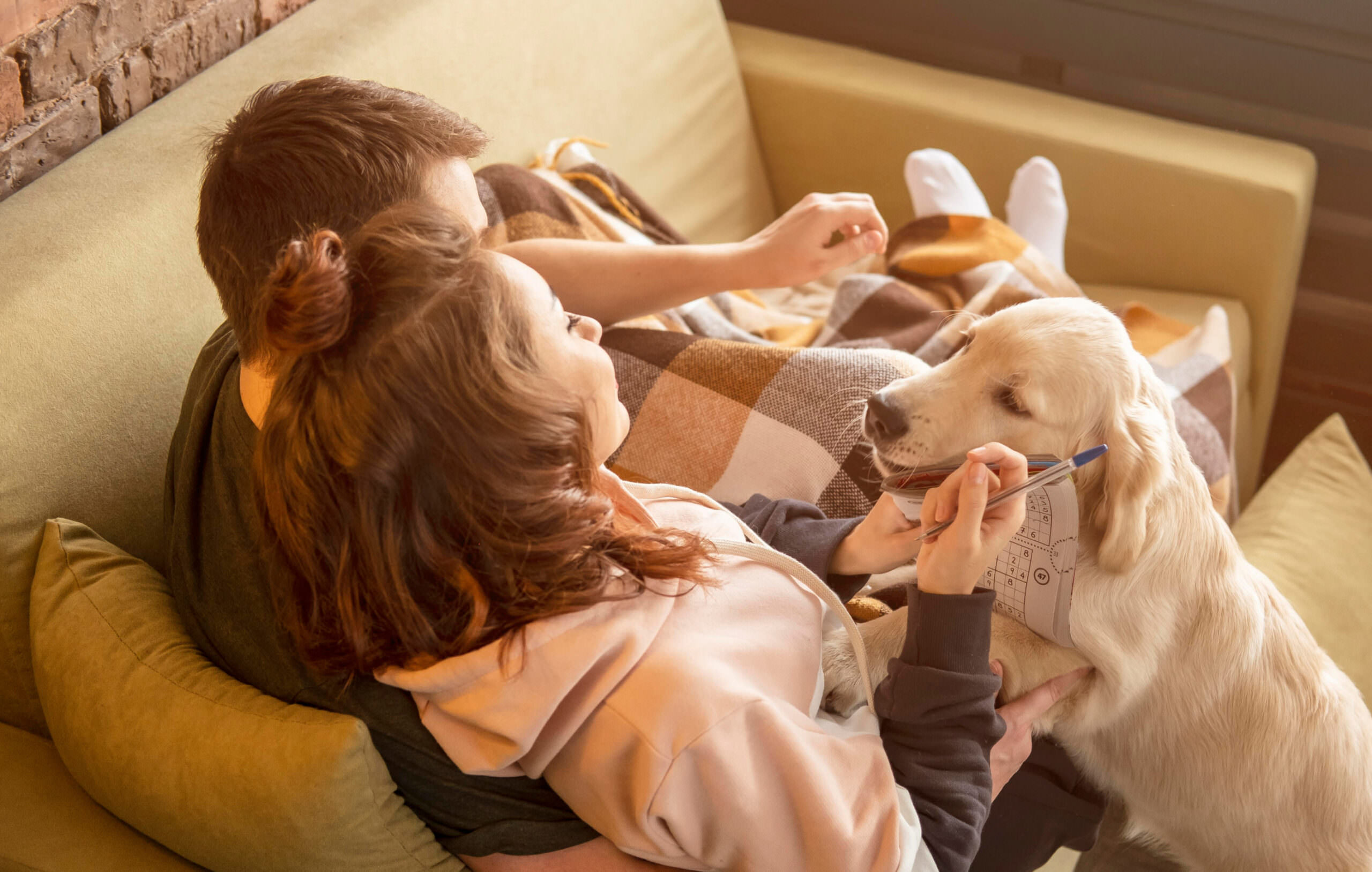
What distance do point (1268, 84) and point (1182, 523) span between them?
1544 millimetres

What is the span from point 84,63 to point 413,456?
898mm

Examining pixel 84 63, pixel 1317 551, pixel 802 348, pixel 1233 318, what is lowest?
pixel 1317 551

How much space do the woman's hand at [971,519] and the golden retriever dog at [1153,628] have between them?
18cm

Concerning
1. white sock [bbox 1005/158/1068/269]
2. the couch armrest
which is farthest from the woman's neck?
the couch armrest

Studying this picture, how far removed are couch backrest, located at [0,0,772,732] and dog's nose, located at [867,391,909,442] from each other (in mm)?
758

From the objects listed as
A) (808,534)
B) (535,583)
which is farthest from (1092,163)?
(535,583)

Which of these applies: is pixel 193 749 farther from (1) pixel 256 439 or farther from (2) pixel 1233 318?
(2) pixel 1233 318

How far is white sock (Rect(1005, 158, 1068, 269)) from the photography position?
1965 millimetres

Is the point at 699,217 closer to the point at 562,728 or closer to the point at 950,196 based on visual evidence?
the point at 950,196

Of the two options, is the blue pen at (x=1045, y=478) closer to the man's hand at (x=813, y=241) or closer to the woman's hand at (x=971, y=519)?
the woman's hand at (x=971, y=519)

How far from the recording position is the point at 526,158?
176 cm

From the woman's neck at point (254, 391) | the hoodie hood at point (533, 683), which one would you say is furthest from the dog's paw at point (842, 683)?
the woman's neck at point (254, 391)

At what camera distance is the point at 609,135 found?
6.35 feet

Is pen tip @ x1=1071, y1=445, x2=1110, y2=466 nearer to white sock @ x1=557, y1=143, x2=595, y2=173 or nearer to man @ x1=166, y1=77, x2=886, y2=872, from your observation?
man @ x1=166, y1=77, x2=886, y2=872
